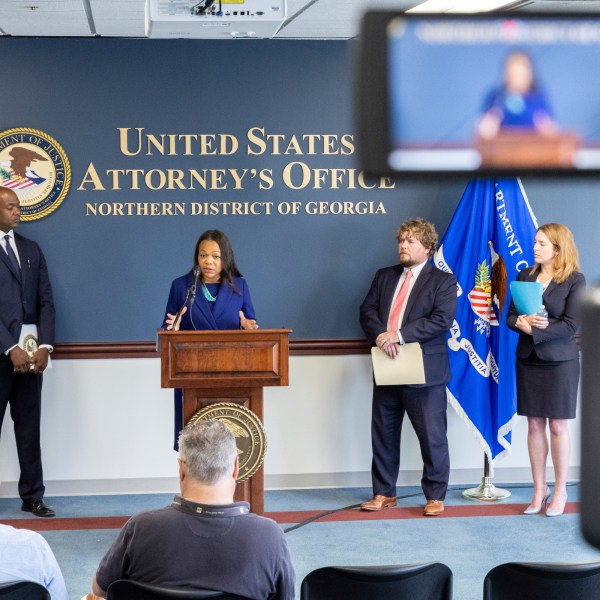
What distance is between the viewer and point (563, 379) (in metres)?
5.71

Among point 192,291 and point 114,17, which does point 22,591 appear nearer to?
point 192,291

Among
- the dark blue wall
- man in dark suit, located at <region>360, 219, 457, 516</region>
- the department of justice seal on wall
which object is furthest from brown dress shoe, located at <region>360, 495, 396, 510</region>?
the department of justice seal on wall

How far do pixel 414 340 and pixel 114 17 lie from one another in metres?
2.48

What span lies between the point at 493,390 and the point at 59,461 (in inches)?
109

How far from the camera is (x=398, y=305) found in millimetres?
6027

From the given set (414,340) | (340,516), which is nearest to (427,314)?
(414,340)

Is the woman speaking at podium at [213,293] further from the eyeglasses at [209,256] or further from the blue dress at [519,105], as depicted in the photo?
the blue dress at [519,105]

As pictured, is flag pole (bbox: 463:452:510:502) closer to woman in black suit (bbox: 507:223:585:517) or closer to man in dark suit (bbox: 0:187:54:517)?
woman in black suit (bbox: 507:223:585:517)

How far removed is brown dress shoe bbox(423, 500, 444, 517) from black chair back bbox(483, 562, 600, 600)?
3260 millimetres

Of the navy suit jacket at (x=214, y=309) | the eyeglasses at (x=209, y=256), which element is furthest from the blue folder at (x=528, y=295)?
the eyeglasses at (x=209, y=256)

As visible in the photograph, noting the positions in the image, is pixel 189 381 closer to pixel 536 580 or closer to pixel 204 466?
pixel 204 466

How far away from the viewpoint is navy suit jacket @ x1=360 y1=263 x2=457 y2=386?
19.1ft

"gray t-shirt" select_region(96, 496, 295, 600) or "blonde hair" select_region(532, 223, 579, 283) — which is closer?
"gray t-shirt" select_region(96, 496, 295, 600)

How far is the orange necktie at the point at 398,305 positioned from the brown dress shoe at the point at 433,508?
41.1 inches
